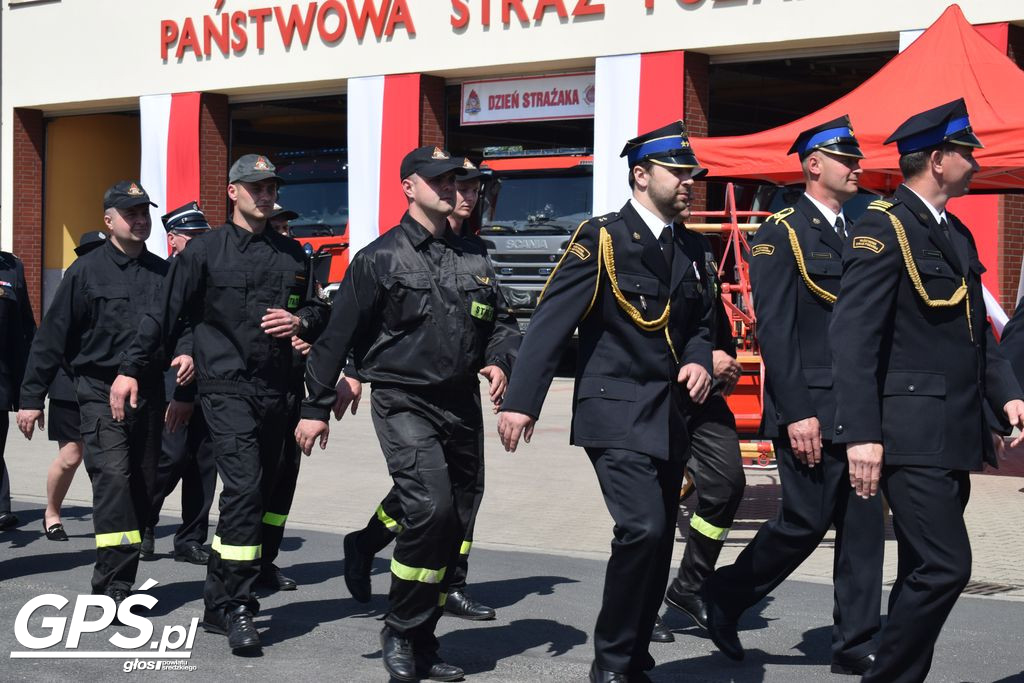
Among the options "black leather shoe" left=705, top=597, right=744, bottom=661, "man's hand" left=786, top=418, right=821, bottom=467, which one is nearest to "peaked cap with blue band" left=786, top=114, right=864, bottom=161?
"man's hand" left=786, top=418, right=821, bottom=467

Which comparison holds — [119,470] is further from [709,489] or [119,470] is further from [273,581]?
[709,489]

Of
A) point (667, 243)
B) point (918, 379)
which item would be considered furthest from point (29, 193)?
point (918, 379)

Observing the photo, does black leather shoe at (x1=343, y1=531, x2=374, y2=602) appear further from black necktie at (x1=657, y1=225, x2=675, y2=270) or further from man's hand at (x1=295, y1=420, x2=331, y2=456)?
black necktie at (x1=657, y1=225, x2=675, y2=270)

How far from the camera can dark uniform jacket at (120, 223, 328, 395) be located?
6875mm

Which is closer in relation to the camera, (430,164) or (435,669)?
(435,669)

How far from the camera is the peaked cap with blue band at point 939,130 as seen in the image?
4.99 metres

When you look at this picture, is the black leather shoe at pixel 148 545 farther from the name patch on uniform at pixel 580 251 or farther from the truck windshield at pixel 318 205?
the truck windshield at pixel 318 205

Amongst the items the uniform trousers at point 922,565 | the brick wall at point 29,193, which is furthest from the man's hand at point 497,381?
the brick wall at point 29,193

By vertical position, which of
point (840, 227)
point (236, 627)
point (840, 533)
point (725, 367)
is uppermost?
point (840, 227)

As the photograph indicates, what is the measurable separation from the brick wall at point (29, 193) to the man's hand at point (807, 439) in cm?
2505

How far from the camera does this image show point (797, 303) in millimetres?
6176

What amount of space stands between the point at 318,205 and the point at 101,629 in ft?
54.6

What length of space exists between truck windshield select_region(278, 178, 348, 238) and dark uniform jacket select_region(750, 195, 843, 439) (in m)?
16.9

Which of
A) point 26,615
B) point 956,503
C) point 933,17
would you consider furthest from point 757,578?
point 933,17
